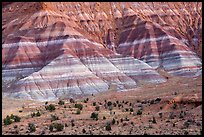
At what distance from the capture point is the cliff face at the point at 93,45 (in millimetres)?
61375

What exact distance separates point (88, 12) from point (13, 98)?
3184cm

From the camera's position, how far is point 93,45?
71750 millimetres

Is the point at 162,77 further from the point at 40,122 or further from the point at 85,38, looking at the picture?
the point at 40,122

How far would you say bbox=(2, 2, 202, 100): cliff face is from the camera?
61.4m

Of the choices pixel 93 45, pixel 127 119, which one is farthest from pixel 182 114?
A: pixel 93 45

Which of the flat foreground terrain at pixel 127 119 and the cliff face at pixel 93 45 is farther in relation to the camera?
the cliff face at pixel 93 45

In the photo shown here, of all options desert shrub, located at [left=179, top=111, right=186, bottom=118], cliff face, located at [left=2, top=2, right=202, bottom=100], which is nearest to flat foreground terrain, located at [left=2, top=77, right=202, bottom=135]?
desert shrub, located at [left=179, top=111, right=186, bottom=118]

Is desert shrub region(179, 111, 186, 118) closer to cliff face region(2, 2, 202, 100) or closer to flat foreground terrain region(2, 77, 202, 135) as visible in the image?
flat foreground terrain region(2, 77, 202, 135)

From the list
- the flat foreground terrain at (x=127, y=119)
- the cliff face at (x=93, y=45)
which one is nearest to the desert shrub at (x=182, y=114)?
Result: the flat foreground terrain at (x=127, y=119)

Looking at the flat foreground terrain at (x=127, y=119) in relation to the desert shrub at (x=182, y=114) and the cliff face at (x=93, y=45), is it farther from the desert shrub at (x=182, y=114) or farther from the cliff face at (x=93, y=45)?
the cliff face at (x=93, y=45)

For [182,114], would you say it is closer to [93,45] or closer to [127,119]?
[127,119]

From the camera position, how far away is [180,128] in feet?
88.4

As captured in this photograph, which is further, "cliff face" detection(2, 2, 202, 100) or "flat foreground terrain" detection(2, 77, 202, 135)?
"cliff face" detection(2, 2, 202, 100)

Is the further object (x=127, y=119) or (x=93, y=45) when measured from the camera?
(x=93, y=45)
